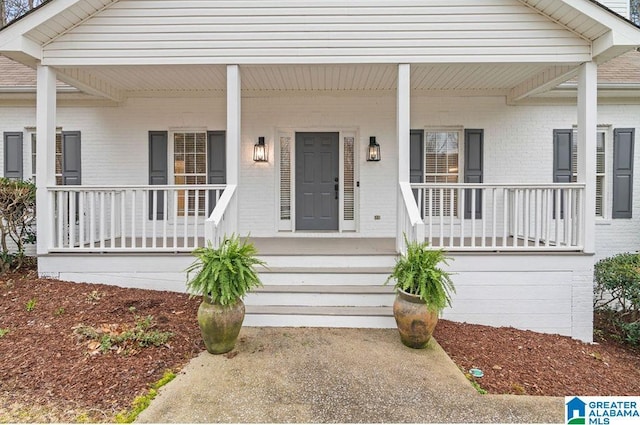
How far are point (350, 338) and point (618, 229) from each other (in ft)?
18.3

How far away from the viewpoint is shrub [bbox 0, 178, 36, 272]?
5.20 m

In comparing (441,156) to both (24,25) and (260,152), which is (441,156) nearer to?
(260,152)

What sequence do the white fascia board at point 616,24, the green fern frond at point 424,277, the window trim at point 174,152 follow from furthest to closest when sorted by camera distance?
the window trim at point 174,152 < the white fascia board at point 616,24 < the green fern frond at point 424,277

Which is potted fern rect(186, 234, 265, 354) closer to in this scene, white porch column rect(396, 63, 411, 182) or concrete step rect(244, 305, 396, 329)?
concrete step rect(244, 305, 396, 329)

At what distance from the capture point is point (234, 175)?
483cm

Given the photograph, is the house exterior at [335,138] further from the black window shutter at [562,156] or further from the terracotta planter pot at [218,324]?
the terracotta planter pot at [218,324]

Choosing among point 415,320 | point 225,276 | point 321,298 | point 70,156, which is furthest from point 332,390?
point 70,156

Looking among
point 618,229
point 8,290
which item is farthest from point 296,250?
point 618,229

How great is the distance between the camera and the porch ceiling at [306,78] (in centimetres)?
511

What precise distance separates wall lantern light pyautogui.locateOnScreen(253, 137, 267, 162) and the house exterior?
0.04 m

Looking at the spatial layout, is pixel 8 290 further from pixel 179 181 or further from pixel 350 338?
pixel 350 338

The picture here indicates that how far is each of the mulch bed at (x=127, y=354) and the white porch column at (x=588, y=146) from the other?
138 centimetres

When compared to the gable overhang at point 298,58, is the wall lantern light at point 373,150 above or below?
below

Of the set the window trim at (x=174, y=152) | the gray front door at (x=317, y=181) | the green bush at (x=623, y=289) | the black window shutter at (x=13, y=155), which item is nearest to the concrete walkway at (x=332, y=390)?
the green bush at (x=623, y=289)
